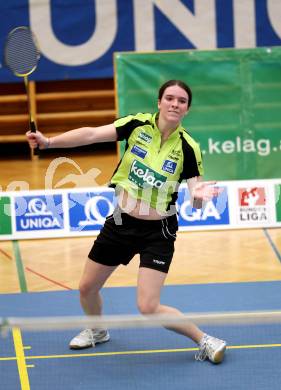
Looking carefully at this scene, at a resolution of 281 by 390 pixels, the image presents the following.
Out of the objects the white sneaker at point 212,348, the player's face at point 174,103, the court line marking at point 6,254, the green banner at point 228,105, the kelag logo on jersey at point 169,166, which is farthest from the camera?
the green banner at point 228,105

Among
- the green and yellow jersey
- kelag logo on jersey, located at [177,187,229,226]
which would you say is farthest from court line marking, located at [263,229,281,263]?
the green and yellow jersey

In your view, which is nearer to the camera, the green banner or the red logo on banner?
the red logo on banner

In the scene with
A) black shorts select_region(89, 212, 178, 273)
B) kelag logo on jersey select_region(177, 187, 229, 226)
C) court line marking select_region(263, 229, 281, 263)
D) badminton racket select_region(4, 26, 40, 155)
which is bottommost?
court line marking select_region(263, 229, 281, 263)

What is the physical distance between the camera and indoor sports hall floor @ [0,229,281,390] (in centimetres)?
559

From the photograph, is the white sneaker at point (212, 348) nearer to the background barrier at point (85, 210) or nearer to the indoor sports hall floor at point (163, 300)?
the indoor sports hall floor at point (163, 300)

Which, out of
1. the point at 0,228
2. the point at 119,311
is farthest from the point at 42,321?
the point at 0,228

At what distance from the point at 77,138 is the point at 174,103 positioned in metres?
0.66

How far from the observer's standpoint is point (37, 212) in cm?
923

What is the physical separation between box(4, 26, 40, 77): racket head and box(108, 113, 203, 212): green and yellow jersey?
1.09 meters

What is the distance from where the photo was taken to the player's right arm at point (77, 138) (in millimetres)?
5075

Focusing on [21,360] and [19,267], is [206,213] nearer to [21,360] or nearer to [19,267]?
[19,267]

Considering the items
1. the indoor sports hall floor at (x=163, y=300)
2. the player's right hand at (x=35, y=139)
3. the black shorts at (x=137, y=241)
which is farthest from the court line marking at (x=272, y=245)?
the player's right hand at (x=35, y=139)

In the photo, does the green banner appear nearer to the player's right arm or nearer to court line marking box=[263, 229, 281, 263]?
court line marking box=[263, 229, 281, 263]

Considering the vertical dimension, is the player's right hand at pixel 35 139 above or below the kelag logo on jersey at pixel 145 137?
above
